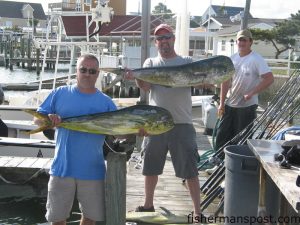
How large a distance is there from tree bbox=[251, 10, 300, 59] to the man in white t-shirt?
1289 inches

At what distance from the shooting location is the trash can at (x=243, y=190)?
140 inches

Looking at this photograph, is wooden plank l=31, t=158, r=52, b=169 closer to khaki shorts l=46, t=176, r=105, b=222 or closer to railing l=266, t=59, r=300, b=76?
khaki shorts l=46, t=176, r=105, b=222

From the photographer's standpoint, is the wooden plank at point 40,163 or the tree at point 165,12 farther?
A: the tree at point 165,12

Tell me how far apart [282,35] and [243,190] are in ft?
123

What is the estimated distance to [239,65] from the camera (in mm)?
5363

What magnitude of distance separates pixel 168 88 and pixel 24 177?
10.2 ft

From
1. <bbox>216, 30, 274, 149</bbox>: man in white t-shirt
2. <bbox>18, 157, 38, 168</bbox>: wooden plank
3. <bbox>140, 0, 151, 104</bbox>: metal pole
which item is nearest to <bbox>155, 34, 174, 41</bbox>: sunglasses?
<bbox>216, 30, 274, 149</bbox>: man in white t-shirt

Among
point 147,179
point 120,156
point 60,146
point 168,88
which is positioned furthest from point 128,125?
point 147,179

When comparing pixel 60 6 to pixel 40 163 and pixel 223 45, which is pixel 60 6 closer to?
pixel 40 163

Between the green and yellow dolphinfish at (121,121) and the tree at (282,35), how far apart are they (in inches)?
1377

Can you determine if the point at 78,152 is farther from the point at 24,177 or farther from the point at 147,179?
the point at 24,177

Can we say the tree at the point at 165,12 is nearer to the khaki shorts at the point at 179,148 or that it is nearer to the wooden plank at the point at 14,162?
the wooden plank at the point at 14,162

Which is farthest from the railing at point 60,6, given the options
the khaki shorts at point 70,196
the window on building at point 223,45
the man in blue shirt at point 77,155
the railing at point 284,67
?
the window on building at point 223,45

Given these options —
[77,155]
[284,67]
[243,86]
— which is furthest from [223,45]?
[77,155]
